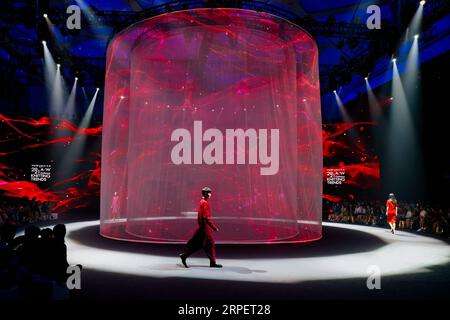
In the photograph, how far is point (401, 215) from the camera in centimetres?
1391

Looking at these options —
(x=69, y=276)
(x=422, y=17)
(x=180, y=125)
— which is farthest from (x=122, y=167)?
(x=422, y=17)

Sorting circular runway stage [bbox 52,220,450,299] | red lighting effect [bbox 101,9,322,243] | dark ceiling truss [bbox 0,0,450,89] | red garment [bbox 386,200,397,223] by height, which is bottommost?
circular runway stage [bbox 52,220,450,299]

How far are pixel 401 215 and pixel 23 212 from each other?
12699mm

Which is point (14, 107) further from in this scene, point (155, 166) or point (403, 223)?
point (403, 223)

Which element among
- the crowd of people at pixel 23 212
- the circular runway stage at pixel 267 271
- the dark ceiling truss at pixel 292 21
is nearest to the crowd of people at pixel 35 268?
the circular runway stage at pixel 267 271

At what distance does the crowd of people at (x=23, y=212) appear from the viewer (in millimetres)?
12594

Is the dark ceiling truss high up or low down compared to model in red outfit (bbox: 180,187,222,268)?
up

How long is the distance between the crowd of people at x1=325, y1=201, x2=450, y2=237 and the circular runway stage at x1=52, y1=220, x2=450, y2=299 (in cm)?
284

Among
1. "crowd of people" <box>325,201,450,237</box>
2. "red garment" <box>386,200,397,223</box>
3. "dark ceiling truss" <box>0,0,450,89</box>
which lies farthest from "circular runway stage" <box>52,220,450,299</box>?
"dark ceiling truss" <box>0,0,450,89</box>

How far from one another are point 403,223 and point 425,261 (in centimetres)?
704

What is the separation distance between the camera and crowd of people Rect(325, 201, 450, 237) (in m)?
11.9

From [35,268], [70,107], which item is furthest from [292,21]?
[70,107]

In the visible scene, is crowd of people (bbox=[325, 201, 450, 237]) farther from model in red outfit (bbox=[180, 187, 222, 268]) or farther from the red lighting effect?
model in red outfit (bbox=[180, 187, 222, 268])

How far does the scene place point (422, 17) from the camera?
1080 cm
